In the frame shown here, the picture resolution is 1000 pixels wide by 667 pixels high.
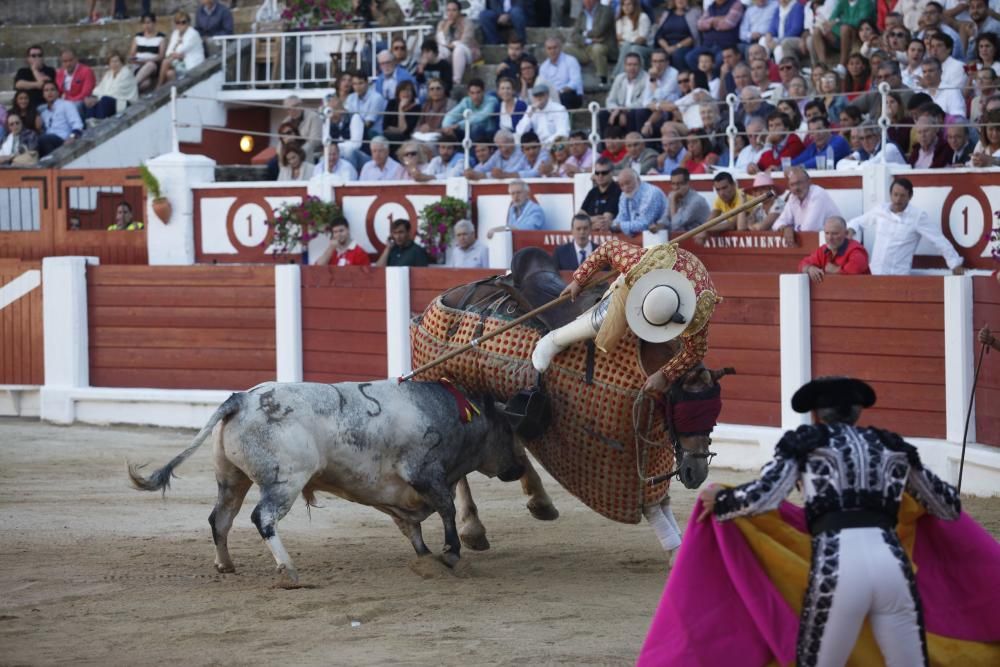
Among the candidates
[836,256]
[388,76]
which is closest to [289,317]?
[388,76]

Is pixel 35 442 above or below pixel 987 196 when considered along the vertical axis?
below

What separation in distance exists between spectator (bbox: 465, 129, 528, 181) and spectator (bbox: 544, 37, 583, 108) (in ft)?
3.54

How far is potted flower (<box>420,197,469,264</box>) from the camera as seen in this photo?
1258 cm

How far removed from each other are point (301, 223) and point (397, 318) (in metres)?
1.79

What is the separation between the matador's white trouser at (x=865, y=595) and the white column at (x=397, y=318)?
7.73m

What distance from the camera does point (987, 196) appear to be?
10.1m

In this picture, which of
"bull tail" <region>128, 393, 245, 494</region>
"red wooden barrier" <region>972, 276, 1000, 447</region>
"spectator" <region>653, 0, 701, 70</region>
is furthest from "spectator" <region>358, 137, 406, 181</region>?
"bull tail" <region>128, 393, 245, 494</region>

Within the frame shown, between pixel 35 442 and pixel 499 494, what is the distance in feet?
13.8

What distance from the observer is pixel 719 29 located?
13422 millimetres

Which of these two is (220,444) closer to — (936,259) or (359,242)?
(936,259)

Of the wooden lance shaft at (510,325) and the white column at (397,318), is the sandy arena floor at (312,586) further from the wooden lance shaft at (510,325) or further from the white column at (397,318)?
the white column at (397,318)

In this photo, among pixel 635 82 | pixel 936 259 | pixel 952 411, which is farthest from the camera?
pixel 635 82

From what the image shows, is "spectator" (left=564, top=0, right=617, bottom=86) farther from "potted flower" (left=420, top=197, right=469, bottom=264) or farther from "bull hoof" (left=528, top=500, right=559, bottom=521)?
"bull hoof" (left=528, top=500, right=559, bottom=521)

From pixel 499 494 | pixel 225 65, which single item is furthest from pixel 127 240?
pixel 499 494
